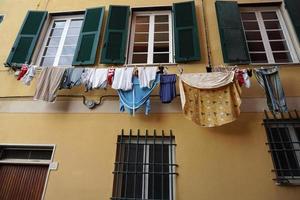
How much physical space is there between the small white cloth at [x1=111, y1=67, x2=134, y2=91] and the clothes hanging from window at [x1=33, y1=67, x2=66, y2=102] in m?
1.14

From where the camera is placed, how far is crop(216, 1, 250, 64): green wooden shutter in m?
5.67

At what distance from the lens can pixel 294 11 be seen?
611 centimetres

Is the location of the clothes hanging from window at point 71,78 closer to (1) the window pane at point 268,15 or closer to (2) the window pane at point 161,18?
(2) the window pane at point 161,18

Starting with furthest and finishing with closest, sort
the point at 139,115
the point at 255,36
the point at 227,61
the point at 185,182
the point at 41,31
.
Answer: the point at 41,31 < the point at 255,36 < the point at 227,61 < the point at 139,115 < the point at 185,182

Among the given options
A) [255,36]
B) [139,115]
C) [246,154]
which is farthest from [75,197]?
[255,36]

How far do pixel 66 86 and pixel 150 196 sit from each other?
8.85ft

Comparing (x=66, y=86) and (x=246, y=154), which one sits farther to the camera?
(x=66, y=86)

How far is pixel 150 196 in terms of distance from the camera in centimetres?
468

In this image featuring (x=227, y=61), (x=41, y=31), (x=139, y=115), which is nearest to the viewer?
(x=139, y=115)

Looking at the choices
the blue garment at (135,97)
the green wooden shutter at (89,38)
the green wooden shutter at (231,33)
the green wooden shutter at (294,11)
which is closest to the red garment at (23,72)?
the green wooden shutter at (89,38)

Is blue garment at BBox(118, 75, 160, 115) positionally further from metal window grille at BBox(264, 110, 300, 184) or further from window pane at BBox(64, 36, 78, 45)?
window pane at BBox(64, 36, 78, 45)

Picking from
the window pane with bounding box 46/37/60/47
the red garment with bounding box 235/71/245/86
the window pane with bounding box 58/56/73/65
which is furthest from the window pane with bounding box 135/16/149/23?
the red garment with bounding box 235/71/245/86

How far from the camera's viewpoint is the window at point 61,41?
6426mm

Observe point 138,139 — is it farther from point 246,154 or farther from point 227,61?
point 227,61
